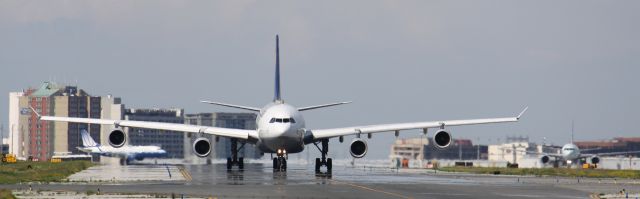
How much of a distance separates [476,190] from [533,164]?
365 feet

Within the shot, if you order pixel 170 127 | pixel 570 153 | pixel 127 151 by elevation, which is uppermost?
pixel 170 127

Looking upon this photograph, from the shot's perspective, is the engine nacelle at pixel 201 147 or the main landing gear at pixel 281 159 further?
the engine nacelle at pixel 201 147

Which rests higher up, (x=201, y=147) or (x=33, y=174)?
(x=201, y=147)

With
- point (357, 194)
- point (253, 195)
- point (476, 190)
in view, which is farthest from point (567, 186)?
point (253, 195)

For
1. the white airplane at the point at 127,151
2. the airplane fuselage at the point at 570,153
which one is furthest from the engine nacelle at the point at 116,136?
the airplane fuselage at the point at 570,153

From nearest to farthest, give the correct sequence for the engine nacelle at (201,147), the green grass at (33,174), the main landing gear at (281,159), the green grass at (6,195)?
the green grass at (6,195) → the green grass at (33,174) → the main landing gear at (281,159) → the engine nacelle at (201,147)

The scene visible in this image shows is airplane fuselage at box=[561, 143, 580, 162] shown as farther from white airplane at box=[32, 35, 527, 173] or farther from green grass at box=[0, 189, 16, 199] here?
green grass at box=[0, 189, 16, 199]

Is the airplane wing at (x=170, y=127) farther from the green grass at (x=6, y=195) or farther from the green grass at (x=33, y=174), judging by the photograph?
the green grass at (x=6, y=195)

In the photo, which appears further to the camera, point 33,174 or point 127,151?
point 127,151

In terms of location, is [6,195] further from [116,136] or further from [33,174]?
[116,136]

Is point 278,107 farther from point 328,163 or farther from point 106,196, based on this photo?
point 106,196

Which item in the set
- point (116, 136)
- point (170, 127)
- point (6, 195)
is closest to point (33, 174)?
point (116, 136)

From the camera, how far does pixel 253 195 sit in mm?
40250

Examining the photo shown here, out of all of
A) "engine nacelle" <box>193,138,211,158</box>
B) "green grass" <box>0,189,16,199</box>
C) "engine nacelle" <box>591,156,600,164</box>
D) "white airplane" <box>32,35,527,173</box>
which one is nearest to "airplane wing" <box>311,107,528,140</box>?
"white airplane" <box>32,35,527,173</box>
